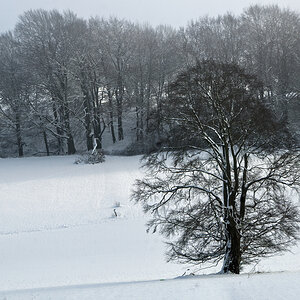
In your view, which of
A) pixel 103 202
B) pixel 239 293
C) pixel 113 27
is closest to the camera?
pixel 239 293

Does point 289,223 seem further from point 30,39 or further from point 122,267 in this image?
point 30,39

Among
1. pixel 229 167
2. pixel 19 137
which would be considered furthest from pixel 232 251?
pixel 19 137

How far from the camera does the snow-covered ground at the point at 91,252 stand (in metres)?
6.86

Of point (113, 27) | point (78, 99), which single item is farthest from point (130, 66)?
point (78, 99)

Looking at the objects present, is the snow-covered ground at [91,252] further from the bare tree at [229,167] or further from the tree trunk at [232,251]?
the bare tree at [229,167]

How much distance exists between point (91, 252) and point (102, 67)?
79.1 ft

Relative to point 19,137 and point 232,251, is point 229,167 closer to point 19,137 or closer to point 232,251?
point 232,251

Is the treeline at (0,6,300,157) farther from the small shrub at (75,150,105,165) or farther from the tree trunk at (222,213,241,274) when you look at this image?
the tree trunk at (222,213,241,274)

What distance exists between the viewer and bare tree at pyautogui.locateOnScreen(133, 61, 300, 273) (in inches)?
392

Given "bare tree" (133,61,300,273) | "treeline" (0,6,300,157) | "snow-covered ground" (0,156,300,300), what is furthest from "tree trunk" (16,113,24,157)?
"bare tree" (133,61,300,273)

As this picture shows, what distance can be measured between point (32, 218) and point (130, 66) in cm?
2175

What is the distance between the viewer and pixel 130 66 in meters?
34.3

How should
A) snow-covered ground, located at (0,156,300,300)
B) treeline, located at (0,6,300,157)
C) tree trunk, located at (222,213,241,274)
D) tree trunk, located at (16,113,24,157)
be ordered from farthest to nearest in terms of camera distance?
tree trunk, located at (16,113,24,157) < treeline, located at (0,6,300,157) < tree trunk, located at (222,213,241,274) < snow-covered ground, located at (0,156,300,300)

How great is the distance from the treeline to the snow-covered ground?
31.8ft
